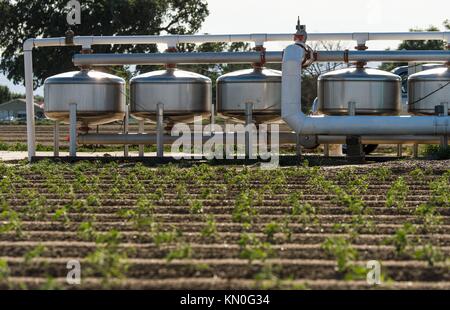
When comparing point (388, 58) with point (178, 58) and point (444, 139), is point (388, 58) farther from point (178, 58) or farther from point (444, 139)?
point (178, 58)

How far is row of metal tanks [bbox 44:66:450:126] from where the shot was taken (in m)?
19.6

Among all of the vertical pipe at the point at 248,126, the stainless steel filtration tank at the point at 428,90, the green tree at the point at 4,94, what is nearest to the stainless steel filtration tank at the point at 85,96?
the vertical pipe at the point at 248,126

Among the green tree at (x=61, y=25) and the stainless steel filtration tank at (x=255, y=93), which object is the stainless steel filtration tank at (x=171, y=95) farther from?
the green tree at (x=61, y=25)

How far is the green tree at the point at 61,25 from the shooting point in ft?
157

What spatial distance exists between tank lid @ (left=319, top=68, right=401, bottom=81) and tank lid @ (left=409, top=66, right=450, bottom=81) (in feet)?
1.53

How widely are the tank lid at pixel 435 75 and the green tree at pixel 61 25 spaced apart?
2855cm

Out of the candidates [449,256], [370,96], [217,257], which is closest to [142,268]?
[217,257]

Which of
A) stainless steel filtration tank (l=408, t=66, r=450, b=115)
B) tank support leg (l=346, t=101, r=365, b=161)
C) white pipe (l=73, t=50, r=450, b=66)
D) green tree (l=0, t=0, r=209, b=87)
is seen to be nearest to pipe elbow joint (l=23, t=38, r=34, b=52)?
white pipe (l=73, t=50, r=450, b=66)

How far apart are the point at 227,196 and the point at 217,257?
432cm

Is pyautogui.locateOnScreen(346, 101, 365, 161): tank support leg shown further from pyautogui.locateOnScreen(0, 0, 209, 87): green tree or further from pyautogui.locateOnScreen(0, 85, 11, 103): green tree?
pyautogui.locateOnScreen(0, 85, 11, 103): green tree

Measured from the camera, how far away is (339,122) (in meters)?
18.1

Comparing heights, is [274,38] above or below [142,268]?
above
